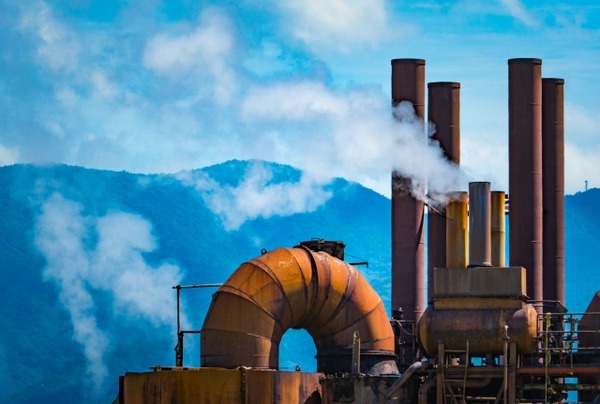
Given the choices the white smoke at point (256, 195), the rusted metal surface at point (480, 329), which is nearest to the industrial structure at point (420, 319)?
the rusted metal surface at point (480, 329)

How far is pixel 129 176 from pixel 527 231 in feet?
314

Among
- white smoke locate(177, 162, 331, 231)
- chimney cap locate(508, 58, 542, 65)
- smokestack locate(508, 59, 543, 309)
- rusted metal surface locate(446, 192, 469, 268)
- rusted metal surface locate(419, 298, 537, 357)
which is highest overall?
white smoke locate(177, 162, 331, 231)

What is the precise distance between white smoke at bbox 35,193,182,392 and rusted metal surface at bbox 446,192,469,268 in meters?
69.1

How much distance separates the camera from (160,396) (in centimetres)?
5519

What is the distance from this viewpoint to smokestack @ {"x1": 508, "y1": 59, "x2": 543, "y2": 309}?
64.9 m

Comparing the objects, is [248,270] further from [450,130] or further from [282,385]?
[450,130]

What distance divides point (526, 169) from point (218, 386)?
16.8 metres

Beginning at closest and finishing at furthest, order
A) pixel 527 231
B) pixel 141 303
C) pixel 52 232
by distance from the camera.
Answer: pixel 527 231 < pixel 141 303 < pixel 52 232

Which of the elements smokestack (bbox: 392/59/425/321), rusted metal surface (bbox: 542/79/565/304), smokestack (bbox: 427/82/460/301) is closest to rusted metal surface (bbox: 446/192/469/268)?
smokestack (bbox: 392/59/425/321)

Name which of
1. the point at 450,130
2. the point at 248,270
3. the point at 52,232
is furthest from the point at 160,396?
the point at 52,232

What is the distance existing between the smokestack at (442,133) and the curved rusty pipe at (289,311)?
832 centimetres

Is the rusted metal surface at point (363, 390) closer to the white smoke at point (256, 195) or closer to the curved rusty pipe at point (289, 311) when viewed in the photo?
the curved rusty pipe at point (289, 311)

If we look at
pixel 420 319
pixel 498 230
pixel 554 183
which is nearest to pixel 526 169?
pixel 554 183

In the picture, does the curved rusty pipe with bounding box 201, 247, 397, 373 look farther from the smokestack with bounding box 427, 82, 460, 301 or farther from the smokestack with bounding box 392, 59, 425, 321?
the smokestack with bounding box 427, 82, 460, 301
